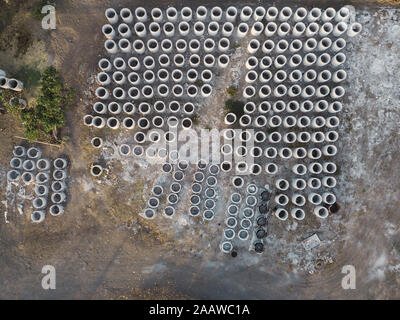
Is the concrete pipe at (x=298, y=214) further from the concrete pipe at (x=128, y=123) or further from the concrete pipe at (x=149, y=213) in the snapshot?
the concrete pipe at (x=128, y=123)

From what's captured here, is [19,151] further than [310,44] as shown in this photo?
Yes

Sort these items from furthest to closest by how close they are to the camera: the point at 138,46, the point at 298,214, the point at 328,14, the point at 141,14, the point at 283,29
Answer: the point at 141,14 < the point at 138,46 < the point at 283,29 < the point at 328,14 < the point at 298,214

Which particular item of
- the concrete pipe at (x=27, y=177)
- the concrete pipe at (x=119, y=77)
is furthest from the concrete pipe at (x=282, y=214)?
the concrete pipe at (x=27, y=177)

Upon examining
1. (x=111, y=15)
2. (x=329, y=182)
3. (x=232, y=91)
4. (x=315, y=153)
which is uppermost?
(x=111, y=15)

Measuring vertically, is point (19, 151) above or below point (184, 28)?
below

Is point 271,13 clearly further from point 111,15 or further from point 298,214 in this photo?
point 298,214

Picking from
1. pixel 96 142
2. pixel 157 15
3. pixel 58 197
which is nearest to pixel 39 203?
pixel 58 197

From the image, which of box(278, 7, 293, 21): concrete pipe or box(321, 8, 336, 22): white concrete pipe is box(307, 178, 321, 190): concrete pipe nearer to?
box(321, 8, 336, 22): white concrete pipe
